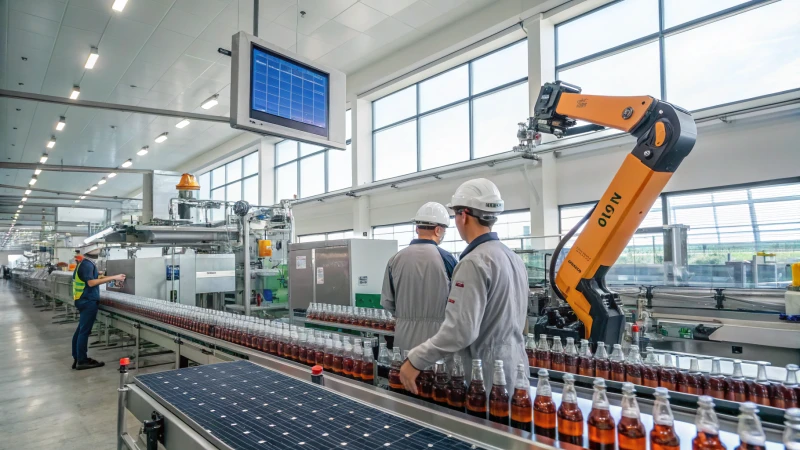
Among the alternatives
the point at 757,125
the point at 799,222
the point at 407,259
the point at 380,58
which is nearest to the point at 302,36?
the point at 380,58

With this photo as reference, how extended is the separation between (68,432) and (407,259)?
3.59 m

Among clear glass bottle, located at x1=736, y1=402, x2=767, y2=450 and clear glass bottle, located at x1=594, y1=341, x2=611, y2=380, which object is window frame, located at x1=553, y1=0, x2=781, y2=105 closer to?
clear glass bottle, located at x1=594, y1=341, x2=611, y2=380

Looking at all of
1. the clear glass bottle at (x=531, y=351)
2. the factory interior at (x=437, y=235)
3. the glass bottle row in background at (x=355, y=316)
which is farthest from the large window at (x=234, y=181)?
the clear glass bottle at (x=531, y=351)

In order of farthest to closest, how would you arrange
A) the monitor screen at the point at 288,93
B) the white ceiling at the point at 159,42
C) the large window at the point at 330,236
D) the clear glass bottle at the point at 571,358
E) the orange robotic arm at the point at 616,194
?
the large window at the point at 330,236 → the white ceiling at the point at 159,42 → the monitor screen at the point at 288,93 → the clear glass bottle at the point at 571,358 → the orange robotic arm at the point at 616,194

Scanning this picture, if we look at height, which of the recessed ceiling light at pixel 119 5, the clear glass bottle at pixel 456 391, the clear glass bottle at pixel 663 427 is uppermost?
the recessed ceiling light at pixel 119 5

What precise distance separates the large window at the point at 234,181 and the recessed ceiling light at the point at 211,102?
4.23 metres

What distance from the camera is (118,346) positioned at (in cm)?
816

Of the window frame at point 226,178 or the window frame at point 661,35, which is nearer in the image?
the window frame at point 661,35

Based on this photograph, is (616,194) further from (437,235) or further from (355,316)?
(355,316)

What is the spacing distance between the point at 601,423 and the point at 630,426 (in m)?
0.09

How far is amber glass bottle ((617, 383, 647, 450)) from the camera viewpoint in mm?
1213

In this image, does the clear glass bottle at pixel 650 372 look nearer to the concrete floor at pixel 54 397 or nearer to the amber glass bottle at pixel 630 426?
the amber glass bottle at pixel 630 426

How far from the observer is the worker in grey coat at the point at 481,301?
1730 millimetres

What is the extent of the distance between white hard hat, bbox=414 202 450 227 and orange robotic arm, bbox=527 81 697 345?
98 centimetres
